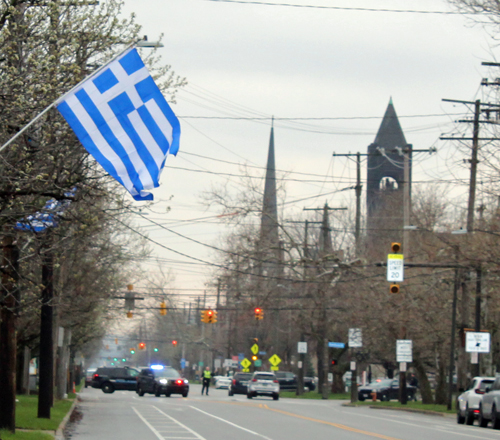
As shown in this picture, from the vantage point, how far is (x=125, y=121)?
1184 centimetres

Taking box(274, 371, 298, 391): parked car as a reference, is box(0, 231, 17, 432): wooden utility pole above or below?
above

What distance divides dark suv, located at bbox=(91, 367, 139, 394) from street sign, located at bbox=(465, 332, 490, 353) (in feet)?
88.0

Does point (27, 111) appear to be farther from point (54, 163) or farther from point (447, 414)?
point (447, 414)

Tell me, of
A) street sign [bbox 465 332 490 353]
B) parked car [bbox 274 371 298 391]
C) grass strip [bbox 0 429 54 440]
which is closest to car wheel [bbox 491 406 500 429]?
street sign [bbox 465 332 490 353]

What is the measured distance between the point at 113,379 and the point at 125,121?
45403mm

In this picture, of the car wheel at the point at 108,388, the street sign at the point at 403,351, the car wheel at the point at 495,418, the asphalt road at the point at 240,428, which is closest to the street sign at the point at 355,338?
the street sign at the point at 403,351

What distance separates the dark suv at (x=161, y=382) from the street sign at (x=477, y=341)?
62.8 feet

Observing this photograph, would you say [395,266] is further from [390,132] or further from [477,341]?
[390,132]

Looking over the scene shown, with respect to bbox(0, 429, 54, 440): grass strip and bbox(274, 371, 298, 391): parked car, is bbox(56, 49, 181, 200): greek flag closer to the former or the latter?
bbox(0, 429, 54, 440): grass strip

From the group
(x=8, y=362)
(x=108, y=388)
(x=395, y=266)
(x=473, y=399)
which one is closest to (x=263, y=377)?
(x=108, y=388)

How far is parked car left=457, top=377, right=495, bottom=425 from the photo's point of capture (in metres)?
29.5

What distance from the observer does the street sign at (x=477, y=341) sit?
1319 inches

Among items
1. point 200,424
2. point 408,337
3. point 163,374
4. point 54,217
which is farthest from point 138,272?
point 54,217

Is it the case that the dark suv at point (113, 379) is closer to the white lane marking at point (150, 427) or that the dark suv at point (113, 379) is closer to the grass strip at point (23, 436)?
the white lane marking at point (150, 427)
